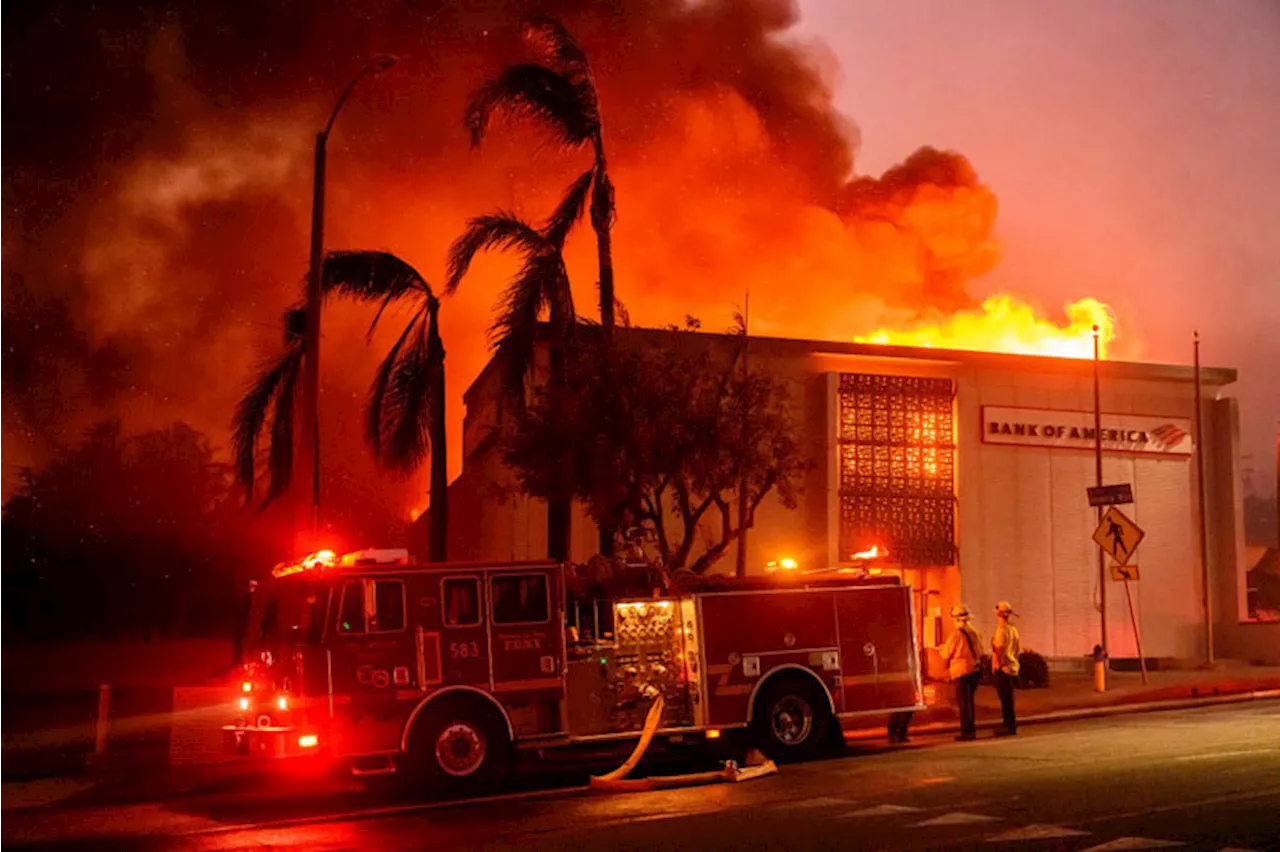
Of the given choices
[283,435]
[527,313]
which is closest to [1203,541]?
[527,313]

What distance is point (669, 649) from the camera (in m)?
15.0

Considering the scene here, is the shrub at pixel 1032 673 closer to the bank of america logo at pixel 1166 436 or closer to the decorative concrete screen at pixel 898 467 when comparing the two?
the decorative concrete screen at pixel 898 467

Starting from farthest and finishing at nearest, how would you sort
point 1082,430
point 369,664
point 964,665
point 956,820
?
point 1082,430
point 964,665
point 369,664
point 956,820

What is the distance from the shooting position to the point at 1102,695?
21.9m

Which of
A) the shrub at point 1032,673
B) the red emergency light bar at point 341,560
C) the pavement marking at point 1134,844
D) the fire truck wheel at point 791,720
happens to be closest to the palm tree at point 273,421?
the red emergency light bar at point 341,560

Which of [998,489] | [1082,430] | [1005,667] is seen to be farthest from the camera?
[1082,430]

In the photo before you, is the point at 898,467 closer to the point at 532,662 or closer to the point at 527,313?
the point at 527,313

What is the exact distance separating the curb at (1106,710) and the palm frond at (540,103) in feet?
32.4

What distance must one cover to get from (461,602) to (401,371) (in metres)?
9.06

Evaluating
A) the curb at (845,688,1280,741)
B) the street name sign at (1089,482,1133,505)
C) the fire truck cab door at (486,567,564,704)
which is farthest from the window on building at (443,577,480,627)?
the street name sign at (1089,482,1133,505)

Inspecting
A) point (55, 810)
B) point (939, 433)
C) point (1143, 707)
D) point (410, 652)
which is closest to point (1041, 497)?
point (939, 433)

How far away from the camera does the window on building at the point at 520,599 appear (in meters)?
14.0

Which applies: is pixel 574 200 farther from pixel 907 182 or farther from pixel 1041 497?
pixel 907 182

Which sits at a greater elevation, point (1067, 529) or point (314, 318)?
point (314, 318)
